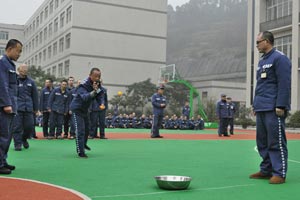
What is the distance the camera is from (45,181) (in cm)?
512

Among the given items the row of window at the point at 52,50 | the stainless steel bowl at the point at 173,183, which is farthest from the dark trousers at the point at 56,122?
the row of window at the point at 52,50

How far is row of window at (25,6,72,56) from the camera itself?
167 feet

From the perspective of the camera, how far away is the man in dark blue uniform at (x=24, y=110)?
9.02 metres

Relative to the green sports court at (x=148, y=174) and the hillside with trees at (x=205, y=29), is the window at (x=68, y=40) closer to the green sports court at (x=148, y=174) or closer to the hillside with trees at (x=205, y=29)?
the green sports court at (x=148, y=174)

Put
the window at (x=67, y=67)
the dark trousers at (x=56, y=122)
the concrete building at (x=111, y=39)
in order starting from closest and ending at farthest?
the dark trousers at (x=56, y=122) → the concrete building at (x=111, y=39) → the window at (x=67, y=67)

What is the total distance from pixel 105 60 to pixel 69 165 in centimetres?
4159

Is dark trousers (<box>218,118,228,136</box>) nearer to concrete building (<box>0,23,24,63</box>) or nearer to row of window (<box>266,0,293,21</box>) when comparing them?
row of window (<box>266,0,293,21</box>)

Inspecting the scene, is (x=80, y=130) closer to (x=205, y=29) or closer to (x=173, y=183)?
(x=173, y=183)

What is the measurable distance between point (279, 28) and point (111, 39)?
2058cm

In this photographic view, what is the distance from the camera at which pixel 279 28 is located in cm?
3422

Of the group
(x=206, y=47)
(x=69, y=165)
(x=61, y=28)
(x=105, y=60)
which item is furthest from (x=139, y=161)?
(x=206, y=47)

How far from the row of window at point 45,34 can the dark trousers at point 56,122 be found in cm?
3675

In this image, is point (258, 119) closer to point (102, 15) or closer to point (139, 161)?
point (139, 161)

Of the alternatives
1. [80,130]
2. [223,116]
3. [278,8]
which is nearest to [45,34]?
[278,8]
